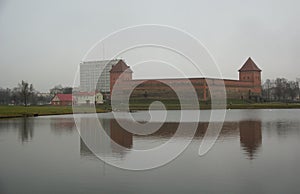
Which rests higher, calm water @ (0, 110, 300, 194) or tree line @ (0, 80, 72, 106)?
tree line @ (0, 80, 72, 106)

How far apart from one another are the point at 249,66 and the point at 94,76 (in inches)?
1456

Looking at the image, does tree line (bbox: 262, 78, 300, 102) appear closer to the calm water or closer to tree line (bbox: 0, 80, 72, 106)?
tree line (bbox: 0, 80, 72, 106)

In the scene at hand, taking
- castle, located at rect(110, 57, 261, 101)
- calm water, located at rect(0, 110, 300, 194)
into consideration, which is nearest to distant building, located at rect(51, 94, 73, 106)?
castle, located at rect(110, 57, 261, 101)

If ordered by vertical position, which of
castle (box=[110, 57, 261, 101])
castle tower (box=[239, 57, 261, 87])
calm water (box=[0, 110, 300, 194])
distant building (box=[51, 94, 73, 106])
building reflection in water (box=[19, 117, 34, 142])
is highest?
castle tower (box=[239, 57, 261, 87])

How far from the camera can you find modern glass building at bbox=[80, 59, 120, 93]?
186ft

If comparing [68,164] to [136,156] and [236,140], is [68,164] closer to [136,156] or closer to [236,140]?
[136,156]

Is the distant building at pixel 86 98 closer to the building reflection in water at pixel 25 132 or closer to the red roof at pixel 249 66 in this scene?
the red roof at pixel 249 66

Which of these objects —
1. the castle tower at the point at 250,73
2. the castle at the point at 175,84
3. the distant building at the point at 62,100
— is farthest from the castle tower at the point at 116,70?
the castle tower at the point at 250,73

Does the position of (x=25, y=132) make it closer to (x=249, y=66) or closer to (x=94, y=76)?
(x=94, y=76)

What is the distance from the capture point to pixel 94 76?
60531mm

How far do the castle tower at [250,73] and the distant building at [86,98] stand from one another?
31.5m

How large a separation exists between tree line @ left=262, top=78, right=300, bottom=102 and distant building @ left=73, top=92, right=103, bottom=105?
34.5m

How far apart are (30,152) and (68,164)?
2514mm

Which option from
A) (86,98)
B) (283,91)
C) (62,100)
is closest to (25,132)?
(86,98)
